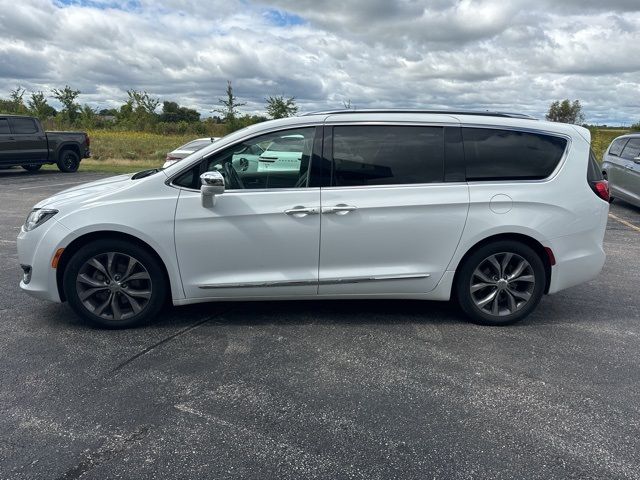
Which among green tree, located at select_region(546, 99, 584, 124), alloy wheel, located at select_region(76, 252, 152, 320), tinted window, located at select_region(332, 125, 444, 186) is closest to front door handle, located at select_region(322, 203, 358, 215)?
tinted window, located at select_region(332, 125, 444, 186)

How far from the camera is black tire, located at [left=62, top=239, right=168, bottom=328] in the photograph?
4121 mm

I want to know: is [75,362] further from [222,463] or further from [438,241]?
[438,241]

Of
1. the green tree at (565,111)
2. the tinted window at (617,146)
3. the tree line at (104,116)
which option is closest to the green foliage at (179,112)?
the tree line at (104,116)

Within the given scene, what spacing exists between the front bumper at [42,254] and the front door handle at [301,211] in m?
1.75

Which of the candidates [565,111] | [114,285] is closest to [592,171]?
[114,285]

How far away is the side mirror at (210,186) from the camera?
3.88m

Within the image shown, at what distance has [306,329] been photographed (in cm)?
430

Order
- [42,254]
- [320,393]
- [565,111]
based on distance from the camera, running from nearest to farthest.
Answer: [320,393] < [42,254] < [565,111]

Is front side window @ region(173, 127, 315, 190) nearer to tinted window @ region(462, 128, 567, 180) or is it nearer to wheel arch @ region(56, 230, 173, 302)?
wheel arch @ region(56, 230, 173, 302)

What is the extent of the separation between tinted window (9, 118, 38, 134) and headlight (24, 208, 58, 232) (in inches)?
610

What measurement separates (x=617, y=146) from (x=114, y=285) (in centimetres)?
1175

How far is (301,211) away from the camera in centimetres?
412

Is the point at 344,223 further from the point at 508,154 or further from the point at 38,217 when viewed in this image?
the point at 38,217

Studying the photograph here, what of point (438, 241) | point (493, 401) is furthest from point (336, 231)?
point (493, 401)
